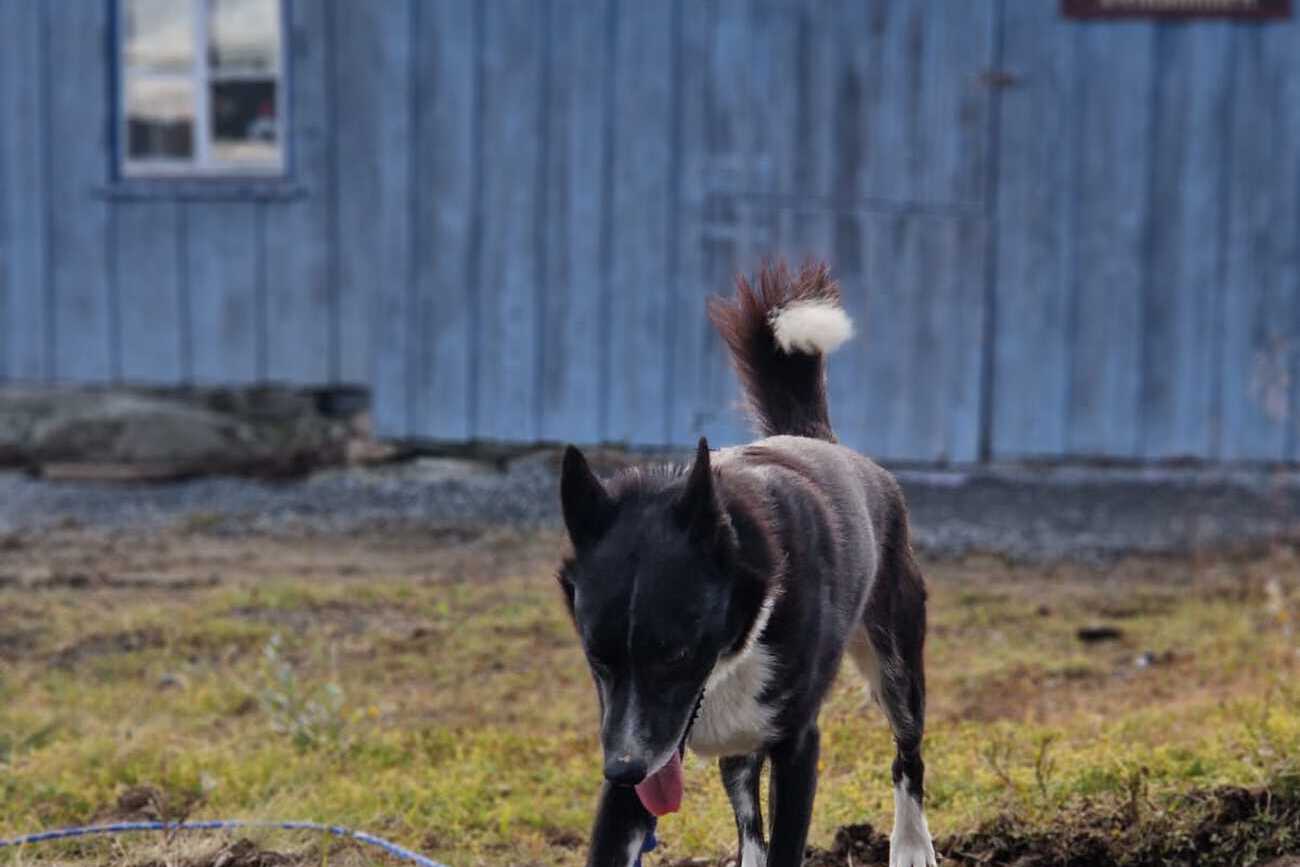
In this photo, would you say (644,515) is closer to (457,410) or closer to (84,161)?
(457,410)

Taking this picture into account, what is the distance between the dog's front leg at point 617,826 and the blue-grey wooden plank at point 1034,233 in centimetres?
598

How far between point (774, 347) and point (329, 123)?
636 cm

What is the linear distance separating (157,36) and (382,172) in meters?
2.04

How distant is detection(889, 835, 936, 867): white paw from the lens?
3402mm

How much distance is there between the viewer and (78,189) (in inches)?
381

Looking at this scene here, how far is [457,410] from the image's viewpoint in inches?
348

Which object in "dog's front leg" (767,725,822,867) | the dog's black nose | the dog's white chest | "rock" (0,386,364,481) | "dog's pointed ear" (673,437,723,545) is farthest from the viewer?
"rock" (0,386,364,481)

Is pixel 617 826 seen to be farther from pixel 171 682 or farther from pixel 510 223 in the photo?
pixel 510 223


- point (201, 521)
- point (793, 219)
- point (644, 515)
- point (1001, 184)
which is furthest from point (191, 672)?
point (1001, 184)

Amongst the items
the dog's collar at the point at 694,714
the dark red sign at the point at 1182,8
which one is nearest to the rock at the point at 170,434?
the dark red sign at the point at 1182,8

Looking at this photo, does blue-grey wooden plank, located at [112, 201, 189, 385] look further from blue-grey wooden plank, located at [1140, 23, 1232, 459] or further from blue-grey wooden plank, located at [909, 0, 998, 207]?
blue-grey wooden plank, located at [1140, 23, 1232, 459]

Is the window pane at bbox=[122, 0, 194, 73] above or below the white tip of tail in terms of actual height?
above

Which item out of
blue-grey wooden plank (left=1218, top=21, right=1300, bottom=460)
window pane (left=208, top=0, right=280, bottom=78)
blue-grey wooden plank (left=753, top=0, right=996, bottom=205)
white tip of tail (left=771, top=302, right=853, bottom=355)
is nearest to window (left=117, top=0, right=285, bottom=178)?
window pane (left=208, top=0, right=280, bottom=78)

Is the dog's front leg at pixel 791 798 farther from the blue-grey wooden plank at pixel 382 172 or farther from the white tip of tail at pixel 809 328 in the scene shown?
the blue-grey wooden plank at pixel 382 172
